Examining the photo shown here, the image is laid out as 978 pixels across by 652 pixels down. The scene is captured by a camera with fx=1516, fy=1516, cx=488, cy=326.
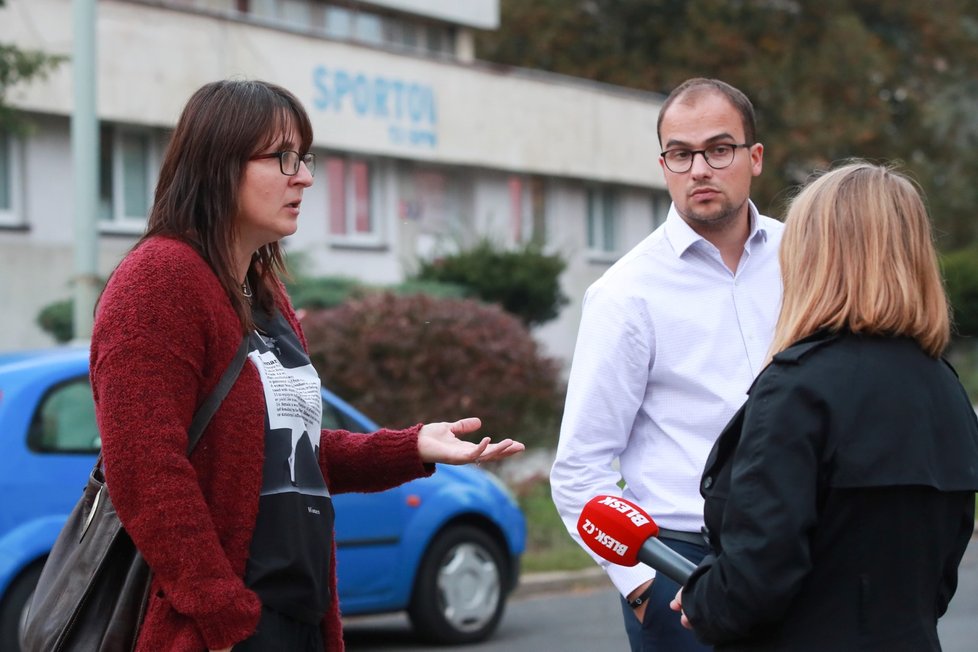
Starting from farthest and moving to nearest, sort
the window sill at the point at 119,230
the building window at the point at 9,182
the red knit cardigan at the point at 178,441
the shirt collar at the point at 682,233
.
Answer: the window sill at the point at 119,230
the building window at the point at 9,182
the shirt collar at the point at 682,233
the red knit cardigan at the point at 178,441

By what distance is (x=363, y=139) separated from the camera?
84.2 ft

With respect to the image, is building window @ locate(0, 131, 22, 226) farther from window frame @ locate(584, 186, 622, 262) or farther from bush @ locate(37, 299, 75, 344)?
window frame @ locate(584, 186, 622, 262)

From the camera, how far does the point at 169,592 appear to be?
2748 millimetres

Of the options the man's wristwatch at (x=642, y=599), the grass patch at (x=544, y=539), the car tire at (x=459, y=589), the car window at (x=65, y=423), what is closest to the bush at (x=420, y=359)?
the grass patch at (x=544, y=539)

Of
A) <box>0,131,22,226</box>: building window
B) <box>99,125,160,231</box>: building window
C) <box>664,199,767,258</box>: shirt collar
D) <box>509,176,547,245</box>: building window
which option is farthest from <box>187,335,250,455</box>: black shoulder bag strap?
<box>509,176,547,245</box>: building window

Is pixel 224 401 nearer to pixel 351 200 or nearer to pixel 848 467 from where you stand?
pixel 848 467

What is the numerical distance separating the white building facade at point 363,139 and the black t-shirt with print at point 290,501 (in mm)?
14929

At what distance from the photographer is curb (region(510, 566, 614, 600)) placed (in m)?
11.1

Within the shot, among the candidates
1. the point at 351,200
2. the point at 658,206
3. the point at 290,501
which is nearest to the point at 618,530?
the point at 290,501

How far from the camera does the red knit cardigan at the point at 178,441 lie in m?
2.74

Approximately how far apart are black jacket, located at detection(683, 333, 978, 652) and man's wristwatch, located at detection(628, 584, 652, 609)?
2.92 ft

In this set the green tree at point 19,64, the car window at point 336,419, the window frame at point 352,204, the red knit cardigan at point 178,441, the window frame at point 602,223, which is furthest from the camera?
the window frame at point 602,223

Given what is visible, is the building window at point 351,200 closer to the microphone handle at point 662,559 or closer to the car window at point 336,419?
the car window at point 336,419

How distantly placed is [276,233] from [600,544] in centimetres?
93
